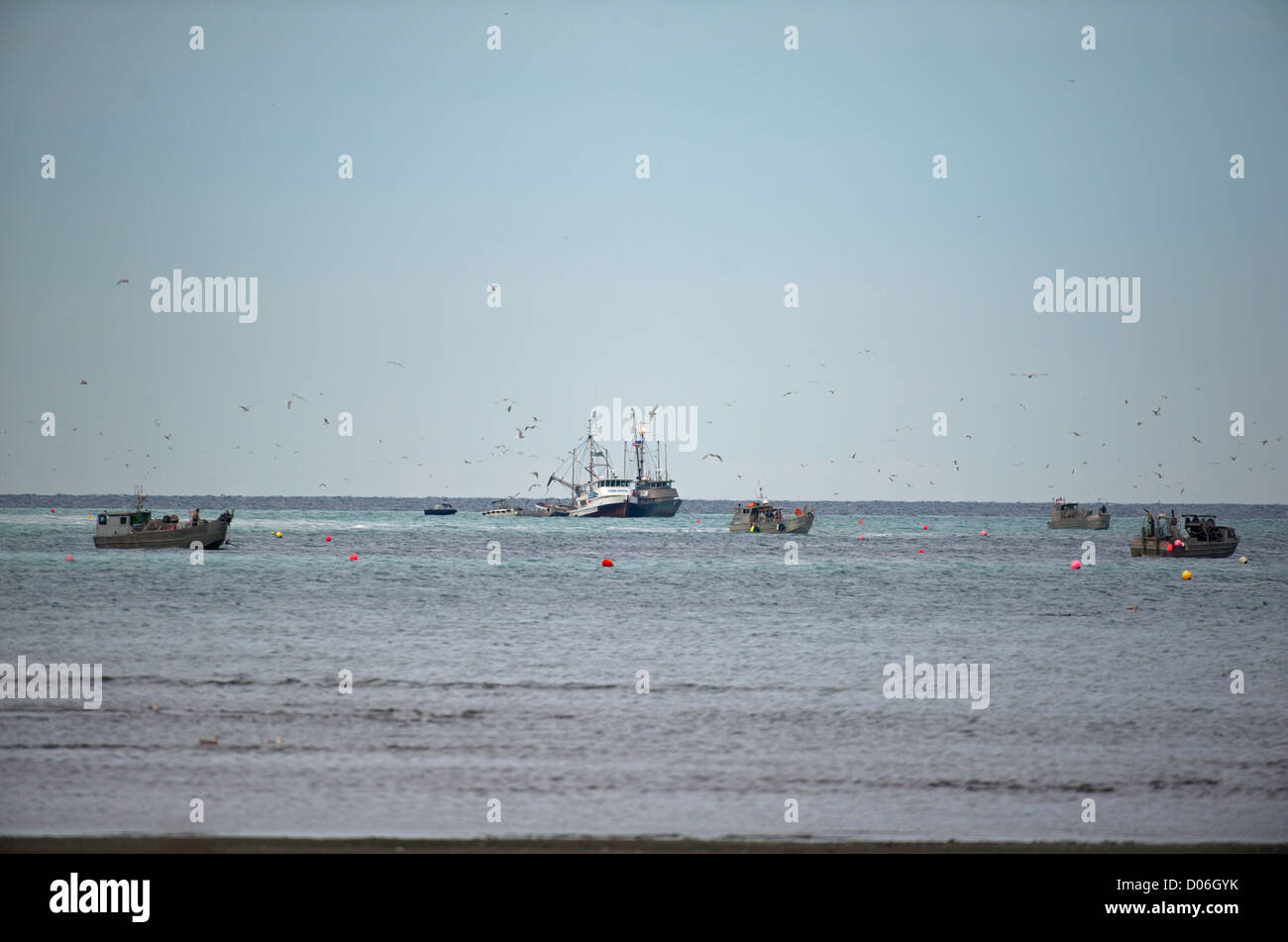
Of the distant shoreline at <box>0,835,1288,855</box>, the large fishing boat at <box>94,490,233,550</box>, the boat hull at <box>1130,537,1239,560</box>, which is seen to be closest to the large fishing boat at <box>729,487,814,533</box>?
the boat hull at <box>1130,537,1239,560</box>

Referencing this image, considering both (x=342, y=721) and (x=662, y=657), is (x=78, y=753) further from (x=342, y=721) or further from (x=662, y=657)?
(x=662, y=657)

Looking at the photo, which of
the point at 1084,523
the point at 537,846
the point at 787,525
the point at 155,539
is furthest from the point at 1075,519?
the point at 537,846

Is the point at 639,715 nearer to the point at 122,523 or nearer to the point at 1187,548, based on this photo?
the point at 122,523

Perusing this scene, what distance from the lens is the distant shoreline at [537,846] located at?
828 cm

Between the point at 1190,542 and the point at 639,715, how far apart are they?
201 feet

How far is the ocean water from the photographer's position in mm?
12430

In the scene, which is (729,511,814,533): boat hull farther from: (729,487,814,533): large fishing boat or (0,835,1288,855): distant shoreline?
(0,835,1288,855): distant shoreline

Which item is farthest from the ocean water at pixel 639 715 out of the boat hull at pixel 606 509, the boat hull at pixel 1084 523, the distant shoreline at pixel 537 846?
the boat hull at pixel 606 509

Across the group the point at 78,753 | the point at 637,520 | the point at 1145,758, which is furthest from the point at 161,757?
the point at 637,520

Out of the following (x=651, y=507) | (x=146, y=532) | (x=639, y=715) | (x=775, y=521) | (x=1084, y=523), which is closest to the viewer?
(x=639, y=715)

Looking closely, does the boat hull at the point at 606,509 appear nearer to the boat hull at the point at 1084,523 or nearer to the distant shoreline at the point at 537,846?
the boat hull at the point at 1084,523

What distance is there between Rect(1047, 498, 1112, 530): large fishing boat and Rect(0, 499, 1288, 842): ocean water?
73736 millimetres

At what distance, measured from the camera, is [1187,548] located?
6731 cm
